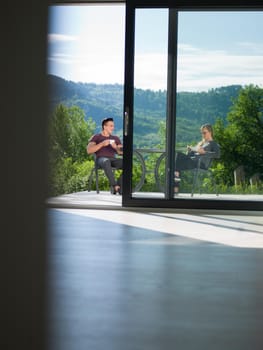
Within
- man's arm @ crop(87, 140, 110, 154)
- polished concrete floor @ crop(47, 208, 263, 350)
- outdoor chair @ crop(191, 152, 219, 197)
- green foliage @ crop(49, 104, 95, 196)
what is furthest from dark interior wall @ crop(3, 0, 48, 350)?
green foliage @ crop(49, 104, 95, 196)

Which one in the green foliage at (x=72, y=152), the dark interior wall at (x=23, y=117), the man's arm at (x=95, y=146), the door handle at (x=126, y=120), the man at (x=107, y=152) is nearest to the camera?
the dark interior wall at (x=23, y=117)

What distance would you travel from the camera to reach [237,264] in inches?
133

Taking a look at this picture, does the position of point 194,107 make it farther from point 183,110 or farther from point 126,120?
point 126,120

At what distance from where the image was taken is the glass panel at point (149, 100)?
6.60m

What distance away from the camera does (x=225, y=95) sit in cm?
659

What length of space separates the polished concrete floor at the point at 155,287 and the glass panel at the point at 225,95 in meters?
1.48

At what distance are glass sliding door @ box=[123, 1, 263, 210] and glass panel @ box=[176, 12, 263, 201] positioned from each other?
0.04ft

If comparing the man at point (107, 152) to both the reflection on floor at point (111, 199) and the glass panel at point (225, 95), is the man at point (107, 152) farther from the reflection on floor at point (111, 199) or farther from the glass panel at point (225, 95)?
the glass panel at point (225, 95)

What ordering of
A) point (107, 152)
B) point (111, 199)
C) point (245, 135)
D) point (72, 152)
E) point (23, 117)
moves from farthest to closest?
point (72, 152) → point (107, 152) → point (111, 199) → point (245, 135) → point (23, 117)

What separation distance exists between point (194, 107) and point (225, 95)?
390 millimetres

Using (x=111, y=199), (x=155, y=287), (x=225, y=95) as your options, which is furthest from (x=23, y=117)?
(x=111, y=199)

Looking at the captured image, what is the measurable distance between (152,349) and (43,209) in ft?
3.28

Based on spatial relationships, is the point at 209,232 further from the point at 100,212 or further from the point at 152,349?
the point at 152,349

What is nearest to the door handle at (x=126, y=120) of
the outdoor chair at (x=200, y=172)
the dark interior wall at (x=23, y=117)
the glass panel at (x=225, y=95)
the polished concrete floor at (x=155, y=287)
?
the glass panel at (x=225, y=95)
